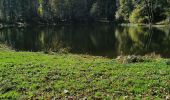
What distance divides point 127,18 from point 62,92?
99058 millimetres

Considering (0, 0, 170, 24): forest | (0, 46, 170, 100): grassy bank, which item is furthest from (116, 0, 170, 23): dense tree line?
(0, 46, 170, 100): grassy bank

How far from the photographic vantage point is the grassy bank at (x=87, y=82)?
46.6ft

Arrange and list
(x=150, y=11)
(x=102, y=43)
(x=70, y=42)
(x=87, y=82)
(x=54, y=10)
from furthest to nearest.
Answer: (x=54, y=10)
(x=150, y=11)
(x=70, y=42)
(x=102, y=43)
(x=87, y=82)

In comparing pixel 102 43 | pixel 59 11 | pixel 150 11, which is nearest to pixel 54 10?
pixel 59 11

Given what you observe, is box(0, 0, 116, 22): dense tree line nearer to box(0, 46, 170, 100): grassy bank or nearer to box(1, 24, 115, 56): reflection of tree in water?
box(1, 24, 115, 56): reflection of tree in water

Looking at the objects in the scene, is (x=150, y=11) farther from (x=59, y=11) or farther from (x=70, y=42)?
(x=70, y=42)

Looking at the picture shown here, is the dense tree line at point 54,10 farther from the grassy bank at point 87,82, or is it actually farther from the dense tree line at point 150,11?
the grassy bank at point 87,82

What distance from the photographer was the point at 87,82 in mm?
15938

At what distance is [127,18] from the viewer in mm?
111812

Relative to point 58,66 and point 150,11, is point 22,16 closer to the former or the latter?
point 150,11

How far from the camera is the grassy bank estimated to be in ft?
46.6

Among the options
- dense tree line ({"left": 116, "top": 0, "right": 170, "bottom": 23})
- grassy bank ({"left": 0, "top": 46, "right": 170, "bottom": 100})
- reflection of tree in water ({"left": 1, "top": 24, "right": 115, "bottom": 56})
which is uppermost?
dense tree line ({"left": 116, "top": 0, "right": 170, "bottom": 23})

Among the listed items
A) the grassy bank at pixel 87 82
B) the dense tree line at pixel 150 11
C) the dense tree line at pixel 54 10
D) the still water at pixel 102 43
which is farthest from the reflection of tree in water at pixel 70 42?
the dense tree line at pixel 54 10

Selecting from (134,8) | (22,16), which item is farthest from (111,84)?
(22,16)
